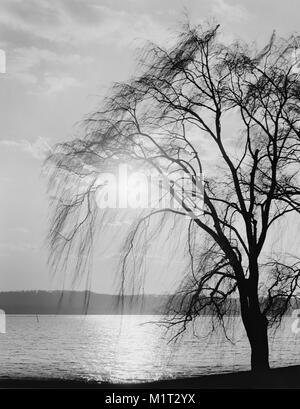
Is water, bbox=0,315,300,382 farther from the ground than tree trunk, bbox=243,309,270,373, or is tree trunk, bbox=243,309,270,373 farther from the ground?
tree trunk, bbox=243,309,270,373

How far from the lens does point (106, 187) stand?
1470 cm

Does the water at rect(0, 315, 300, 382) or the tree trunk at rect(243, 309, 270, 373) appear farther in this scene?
the water at rect(0, 315, 300, 382)

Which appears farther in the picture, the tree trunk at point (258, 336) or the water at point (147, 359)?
the water at point (147, 359)

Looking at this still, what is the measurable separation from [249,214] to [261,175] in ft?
5.23

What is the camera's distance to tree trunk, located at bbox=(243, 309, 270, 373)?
52.3 feet

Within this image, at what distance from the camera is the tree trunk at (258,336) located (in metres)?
15.9

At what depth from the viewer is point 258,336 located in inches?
628

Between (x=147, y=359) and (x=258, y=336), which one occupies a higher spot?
(x=258, y=336)

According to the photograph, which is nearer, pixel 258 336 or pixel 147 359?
pixel 258 336

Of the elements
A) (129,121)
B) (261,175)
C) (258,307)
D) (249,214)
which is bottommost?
(258,307)

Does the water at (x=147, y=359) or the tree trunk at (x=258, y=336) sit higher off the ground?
the tree trunk at (x=258, y=336)
